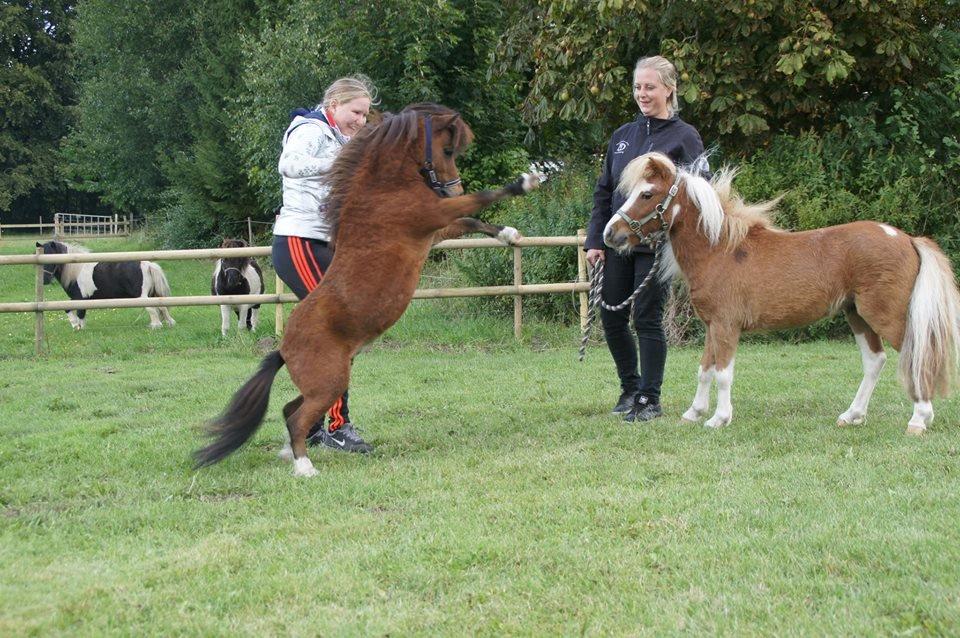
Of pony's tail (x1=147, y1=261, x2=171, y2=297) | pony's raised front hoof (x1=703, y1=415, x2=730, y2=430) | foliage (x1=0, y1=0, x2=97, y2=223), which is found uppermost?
foliage (x1=0, y1=0, x2=97, y2=223)

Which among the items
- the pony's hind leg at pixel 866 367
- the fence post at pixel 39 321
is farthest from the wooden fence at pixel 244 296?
the pony's hind leg at pixel 866 367

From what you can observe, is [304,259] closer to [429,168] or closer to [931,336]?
[429,168]

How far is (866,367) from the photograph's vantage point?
6.32 m

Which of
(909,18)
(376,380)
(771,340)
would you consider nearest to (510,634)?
(376,380)

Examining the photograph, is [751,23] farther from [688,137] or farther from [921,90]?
[688,137]

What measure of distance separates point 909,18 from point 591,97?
392 cm

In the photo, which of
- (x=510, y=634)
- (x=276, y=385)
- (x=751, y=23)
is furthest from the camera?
(x=751, y=23)

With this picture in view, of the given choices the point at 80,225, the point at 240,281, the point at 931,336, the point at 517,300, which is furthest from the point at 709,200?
the point at 80,225

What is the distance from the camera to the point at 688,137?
6.46m

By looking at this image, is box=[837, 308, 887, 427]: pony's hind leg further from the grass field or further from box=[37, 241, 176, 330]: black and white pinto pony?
box=[37, 241, 176, 330]: black and white pinto pony

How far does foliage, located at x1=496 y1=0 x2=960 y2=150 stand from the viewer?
A: 10773mm

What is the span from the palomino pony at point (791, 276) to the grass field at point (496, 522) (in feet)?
1.43

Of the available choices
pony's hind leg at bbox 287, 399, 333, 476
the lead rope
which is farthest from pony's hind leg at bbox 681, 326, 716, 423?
pony's hind leg at bbox 287, 399, 333, 476

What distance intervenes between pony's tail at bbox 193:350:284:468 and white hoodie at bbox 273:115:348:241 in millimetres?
1053
